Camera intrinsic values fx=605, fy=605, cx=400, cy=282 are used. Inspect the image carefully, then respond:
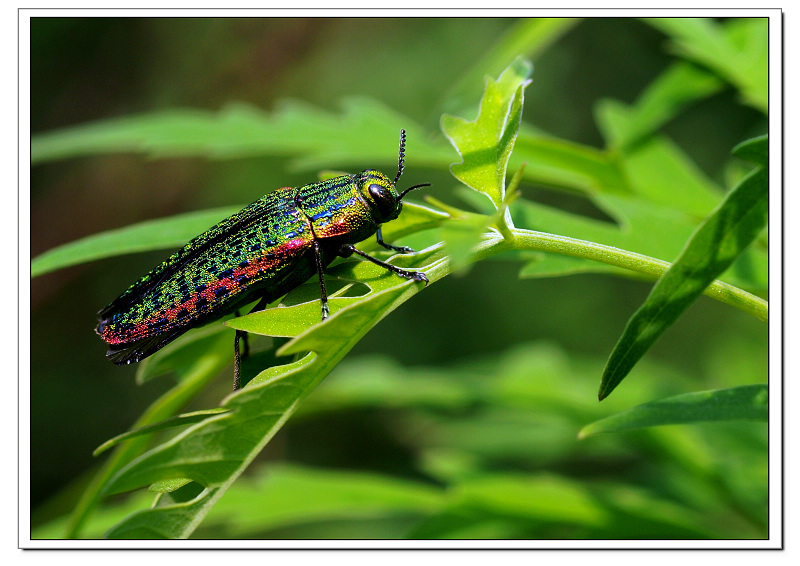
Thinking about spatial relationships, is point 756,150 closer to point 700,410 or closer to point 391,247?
point 700,410

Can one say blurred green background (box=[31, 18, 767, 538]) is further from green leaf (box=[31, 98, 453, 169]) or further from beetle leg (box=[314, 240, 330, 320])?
beetle leg (box=[314, 240, 330, 320])

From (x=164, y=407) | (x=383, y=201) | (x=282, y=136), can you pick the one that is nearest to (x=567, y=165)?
(x=383, y=201)

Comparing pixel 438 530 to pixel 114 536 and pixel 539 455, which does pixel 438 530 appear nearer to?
pixel 539 455

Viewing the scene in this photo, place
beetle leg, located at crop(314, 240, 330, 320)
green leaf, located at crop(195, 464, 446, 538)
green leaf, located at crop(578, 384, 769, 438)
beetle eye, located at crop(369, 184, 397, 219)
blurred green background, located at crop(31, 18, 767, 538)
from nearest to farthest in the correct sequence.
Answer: green leaf, located at crop(578, 384, 769, 438) < beetle leg, located at crop(314, 240, 330, 320) < beetle eye, located at crop(369, 184, 397, 219) < green leaf, located at crop(195, 464, 446, 538) < blurred green background, located at crop(31, 18, 767, 538)

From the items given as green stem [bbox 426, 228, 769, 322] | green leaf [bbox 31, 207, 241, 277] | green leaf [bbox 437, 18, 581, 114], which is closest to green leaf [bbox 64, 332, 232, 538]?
green leaf [bbox 31, 207, 241, 277]

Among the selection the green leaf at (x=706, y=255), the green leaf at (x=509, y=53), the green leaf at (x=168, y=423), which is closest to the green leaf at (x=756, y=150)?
the green leaf at (x=706, y=255)
